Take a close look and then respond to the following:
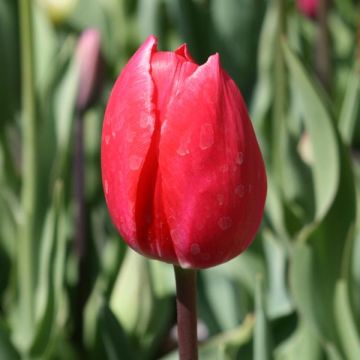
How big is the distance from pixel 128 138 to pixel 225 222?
0.26ft

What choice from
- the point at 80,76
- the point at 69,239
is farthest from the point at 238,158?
the point at 69,239

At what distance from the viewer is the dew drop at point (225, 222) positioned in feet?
2.01

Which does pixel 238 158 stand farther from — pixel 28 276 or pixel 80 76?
pixel 80 76

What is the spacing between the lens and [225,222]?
614 millimetres

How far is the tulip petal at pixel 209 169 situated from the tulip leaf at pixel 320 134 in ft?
1.33

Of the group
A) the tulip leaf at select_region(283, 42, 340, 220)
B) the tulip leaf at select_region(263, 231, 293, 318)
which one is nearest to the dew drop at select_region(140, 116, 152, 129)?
the tulip leaf at select_region(283, 42, 340, 220)

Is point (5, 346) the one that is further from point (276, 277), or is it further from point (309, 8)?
point (309, 8)

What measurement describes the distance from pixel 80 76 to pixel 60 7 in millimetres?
378

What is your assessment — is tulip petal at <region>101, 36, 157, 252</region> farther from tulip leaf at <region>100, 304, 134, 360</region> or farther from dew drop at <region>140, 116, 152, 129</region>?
tulip leaf at <region>100, 304, 134, 360</region>

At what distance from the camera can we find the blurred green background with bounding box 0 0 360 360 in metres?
1.02

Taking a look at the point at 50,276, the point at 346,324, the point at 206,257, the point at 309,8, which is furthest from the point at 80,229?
the point at 206,257

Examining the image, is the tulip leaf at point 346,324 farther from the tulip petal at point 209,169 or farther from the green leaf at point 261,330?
the tulip petal at point 209,169

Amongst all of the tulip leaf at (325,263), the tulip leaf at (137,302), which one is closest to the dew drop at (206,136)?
the tulip leaf at (325,263)

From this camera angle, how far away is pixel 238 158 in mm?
604
